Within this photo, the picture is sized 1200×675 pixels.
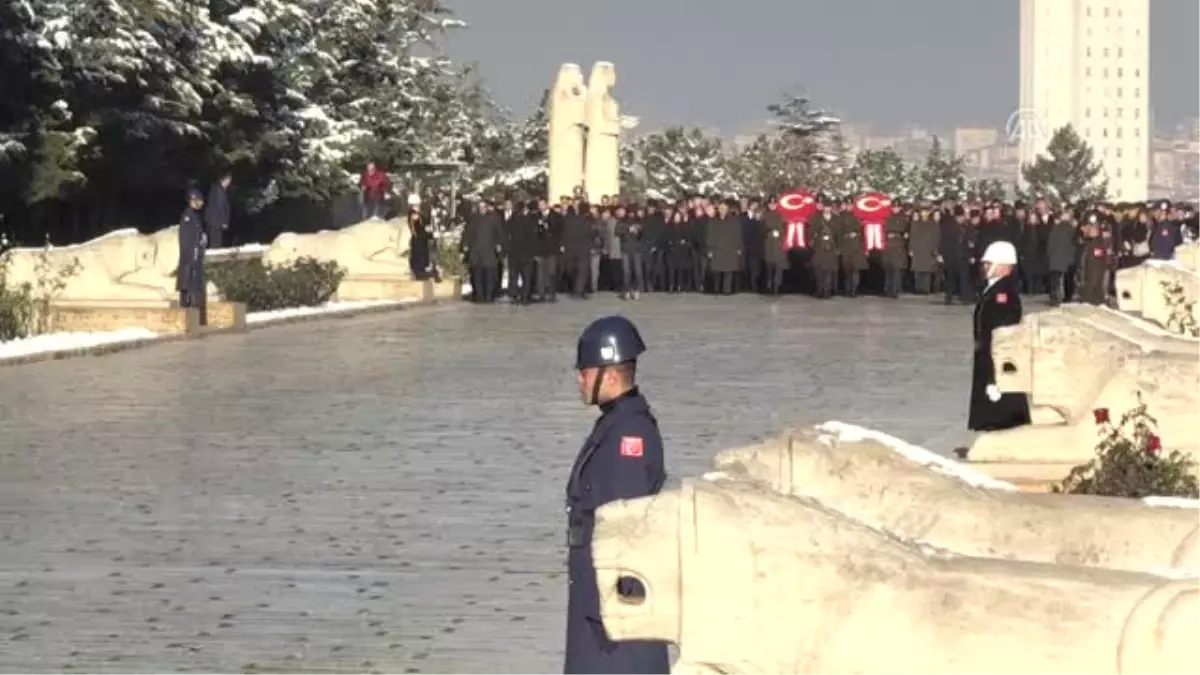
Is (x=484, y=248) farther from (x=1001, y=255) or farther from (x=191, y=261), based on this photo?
(x=1001, y=255)

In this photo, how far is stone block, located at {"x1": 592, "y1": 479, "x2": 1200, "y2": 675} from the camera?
20.0 ft

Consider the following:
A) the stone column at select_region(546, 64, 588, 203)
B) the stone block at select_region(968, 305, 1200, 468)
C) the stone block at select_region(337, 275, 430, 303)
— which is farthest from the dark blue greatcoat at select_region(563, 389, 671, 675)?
the stone column at select_region(546, 64, 588, 203)

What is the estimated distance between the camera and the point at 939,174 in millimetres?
139000

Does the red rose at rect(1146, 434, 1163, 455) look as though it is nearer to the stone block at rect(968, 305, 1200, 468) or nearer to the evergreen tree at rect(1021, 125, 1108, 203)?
the stone block at rect(968, 305, 1200, 468)

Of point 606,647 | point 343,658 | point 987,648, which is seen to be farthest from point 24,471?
point 987,648

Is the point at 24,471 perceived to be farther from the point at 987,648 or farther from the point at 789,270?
the point at 789,270

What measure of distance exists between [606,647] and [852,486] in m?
1.59

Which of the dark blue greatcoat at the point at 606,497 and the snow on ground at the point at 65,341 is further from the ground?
the dark blue greatcoat at the point at 606,497

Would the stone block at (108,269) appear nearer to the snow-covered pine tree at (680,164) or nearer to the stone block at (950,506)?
the stone block at (950,506)

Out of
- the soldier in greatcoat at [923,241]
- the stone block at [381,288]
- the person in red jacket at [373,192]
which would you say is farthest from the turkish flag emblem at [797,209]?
the person in red jacket at [373,192]

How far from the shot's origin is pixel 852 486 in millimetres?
8242

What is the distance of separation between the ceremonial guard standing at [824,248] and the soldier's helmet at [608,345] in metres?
33.9

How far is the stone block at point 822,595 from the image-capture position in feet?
20.0

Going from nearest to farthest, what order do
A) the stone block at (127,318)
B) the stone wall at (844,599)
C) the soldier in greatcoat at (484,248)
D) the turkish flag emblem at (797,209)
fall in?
the stone wall at (844,599), the stone block at (127,318), the soldier in greatcoat at (484,248), the turkish flag emblem at (797,209)
